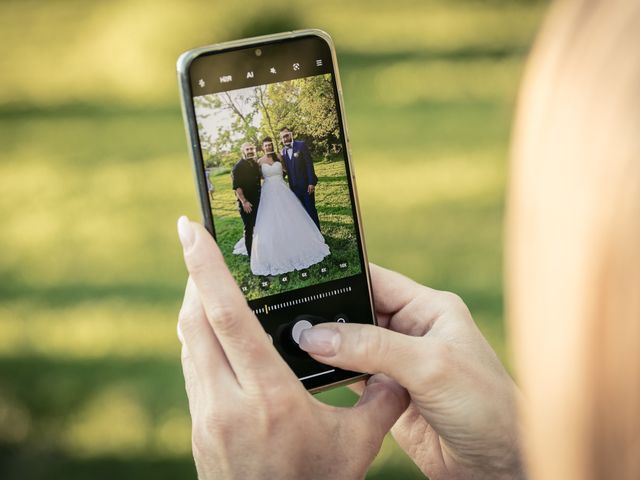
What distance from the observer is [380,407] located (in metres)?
0.82

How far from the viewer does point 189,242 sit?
74 centimetres

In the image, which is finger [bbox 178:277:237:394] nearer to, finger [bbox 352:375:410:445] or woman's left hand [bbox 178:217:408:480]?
woman's left hand [bbox 178:217:408:480]

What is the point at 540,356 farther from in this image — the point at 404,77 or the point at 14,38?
the point at 14,38

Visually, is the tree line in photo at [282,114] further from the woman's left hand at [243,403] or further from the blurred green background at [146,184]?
the blurred green background at [146,184]

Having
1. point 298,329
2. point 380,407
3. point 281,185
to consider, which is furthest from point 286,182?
point 380,407

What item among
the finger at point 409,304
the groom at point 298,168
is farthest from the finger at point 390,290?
the groom at point 298,168

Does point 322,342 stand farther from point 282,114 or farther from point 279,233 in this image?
point 282,114

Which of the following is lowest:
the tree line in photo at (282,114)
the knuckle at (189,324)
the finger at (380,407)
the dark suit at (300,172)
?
the finger at (380,407)

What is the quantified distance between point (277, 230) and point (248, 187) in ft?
0.19

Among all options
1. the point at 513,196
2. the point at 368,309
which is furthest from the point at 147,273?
the point at 513,196

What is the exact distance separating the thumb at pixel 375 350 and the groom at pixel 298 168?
0.58 feet

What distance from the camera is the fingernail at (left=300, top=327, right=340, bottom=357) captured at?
790 mm

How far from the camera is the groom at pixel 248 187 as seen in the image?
887 mm

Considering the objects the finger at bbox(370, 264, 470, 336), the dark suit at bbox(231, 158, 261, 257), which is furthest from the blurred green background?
the dark suit at bbox(231, 158, 261, 257)
